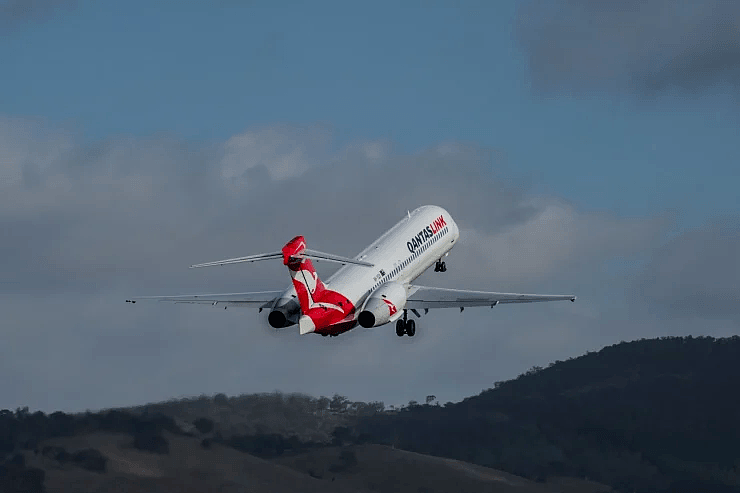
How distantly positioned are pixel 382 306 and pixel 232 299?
11.6 meters

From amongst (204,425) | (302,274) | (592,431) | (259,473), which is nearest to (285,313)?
(302,274)

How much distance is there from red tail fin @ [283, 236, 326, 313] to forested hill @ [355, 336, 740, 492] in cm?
6137

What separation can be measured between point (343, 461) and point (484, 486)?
20.8 metres

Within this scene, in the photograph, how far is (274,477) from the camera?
472ft

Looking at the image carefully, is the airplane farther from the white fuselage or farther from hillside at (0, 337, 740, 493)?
hillside at (0, 337, 740, 493)

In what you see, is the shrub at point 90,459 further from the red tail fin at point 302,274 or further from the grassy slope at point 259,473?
the red tail fin at point 302,274

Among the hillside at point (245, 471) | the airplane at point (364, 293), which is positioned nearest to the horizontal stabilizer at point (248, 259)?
the airplane at point (364, 293)

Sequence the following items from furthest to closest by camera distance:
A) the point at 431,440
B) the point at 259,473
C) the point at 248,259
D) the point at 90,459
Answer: the point at 431,440 → the point at 259,473 → the point at 90,459 → the point at 248,259

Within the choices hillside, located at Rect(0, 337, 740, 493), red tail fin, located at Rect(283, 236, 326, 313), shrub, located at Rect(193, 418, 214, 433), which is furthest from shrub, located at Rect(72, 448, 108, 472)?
→ red tail fin, located at Rect(283, 236, 326, 313)

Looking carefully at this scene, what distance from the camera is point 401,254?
354 feet

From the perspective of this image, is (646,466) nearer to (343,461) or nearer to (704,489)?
(704,489)

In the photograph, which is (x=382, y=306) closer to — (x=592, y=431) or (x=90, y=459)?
(x=90, y=459)

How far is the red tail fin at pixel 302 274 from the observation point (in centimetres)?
8994

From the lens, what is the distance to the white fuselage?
97.2 metres
